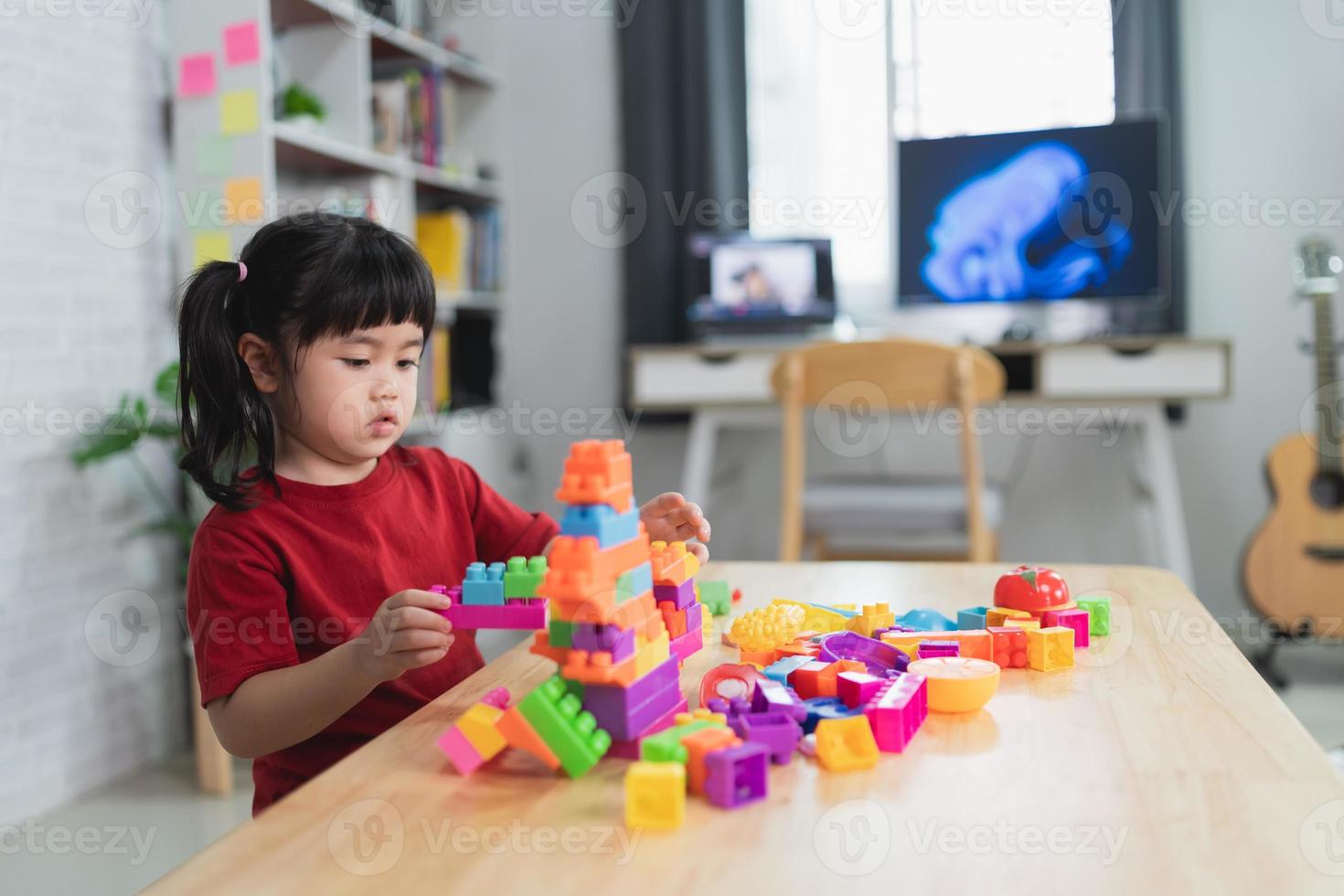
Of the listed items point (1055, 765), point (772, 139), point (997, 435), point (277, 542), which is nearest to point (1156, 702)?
point (1055, 765)

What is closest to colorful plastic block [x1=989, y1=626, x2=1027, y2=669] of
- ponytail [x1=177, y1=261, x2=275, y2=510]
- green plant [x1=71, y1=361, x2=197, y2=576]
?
ponytail [x1=177, y1=261, x2=275, y2=510]

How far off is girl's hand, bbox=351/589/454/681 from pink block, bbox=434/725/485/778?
0.32ft

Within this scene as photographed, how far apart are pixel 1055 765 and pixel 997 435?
269 cm

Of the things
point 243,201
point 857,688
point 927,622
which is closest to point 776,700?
point 857,688

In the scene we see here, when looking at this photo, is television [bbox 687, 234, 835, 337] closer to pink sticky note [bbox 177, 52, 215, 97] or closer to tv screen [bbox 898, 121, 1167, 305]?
tv screen [bbox 898, 121, 1167, 305]

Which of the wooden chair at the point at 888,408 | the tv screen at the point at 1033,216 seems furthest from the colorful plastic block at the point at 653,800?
the tv screen at the point at 1033,216

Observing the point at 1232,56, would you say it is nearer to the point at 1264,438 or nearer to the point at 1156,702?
the point at 1264,438

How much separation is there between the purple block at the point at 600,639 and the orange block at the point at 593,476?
71 millimetres

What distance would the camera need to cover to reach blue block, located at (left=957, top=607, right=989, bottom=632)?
2.98 ft

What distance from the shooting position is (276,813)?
1.93ft

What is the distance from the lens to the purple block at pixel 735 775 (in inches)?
23.0

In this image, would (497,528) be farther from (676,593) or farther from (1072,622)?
(1072,622)

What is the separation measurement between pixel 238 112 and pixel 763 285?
4.45ft

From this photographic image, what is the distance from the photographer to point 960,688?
726mm
